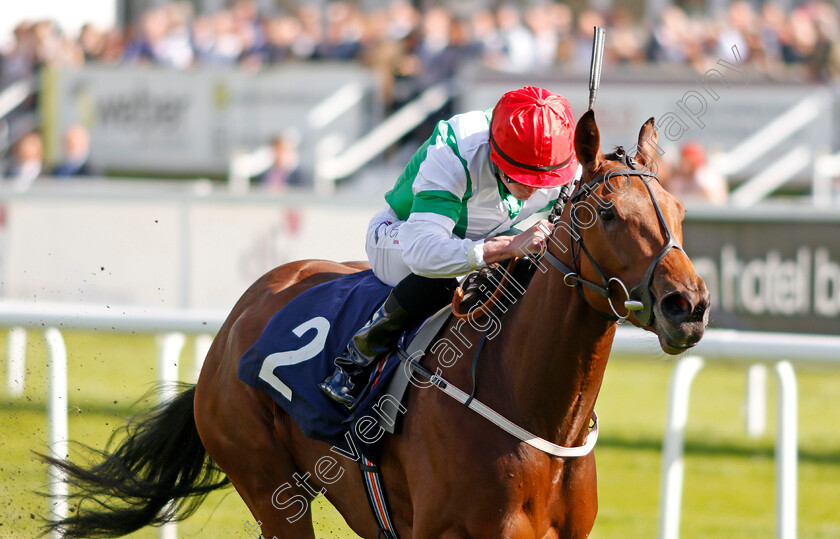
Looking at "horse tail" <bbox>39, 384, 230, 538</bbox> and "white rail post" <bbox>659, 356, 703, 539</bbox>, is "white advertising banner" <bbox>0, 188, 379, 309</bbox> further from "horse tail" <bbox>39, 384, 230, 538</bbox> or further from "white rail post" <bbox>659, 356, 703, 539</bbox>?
"horse tail" <bbox>39, 384, 230, 538</bbox>

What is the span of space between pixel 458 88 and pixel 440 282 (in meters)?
8.41

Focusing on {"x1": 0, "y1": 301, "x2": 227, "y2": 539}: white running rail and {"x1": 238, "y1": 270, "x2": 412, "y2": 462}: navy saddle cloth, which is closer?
{"x1": 238, "y1": 270, "x2": 412, "y2": 462}: navy saddle cloth

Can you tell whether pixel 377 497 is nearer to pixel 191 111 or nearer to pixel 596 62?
pixel 596 62

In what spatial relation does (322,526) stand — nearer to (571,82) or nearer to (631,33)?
(571,82)

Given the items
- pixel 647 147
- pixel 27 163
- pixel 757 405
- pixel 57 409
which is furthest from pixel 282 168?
pixel 647 147

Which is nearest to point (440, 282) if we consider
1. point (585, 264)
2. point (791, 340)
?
point (585, 264)

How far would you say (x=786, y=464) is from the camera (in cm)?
446

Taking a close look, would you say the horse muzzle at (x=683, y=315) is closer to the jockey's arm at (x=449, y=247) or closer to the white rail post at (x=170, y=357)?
the jockey's arm at (x=449, y=247)

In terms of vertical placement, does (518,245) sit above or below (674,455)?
above

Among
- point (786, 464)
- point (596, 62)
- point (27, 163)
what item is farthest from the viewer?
point (27, 163)

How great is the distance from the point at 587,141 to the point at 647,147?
19cm

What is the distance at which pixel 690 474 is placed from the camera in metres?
6.52

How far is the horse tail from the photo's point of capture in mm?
A: 4094

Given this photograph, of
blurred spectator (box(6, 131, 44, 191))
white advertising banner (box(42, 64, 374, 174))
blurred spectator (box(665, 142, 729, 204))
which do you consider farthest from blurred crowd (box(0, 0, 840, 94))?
blurred spectator (box(665, 142, 729, 204))
